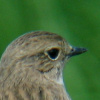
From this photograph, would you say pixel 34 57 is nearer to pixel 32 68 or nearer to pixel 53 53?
pixel 32 68

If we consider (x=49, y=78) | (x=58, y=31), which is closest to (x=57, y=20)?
(x=58, y=31)

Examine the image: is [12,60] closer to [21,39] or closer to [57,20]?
[21,39]

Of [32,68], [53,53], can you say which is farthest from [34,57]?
[53,53]

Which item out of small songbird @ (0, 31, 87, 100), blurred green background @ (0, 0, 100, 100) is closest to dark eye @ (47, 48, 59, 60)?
small songbird @ (0, 31, 87, 100)

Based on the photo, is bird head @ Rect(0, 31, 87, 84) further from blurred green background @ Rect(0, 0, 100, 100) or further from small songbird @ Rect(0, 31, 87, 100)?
blurred green background @ Rect(0, 0, 100, 100)

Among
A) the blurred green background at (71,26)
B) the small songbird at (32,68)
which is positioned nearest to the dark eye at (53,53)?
the small songbird at (32,68)

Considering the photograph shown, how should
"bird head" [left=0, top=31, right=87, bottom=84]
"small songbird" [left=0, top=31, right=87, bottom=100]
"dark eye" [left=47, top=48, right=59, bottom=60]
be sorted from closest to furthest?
"small songbird" [left=0, top=31, right=87, bottom=100] < "bird head" [left=0, top=31, right=87, bottom=84] < "dark eye" [left=47, top=48, right=59, bottom=60]

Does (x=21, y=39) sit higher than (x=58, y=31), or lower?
lower
